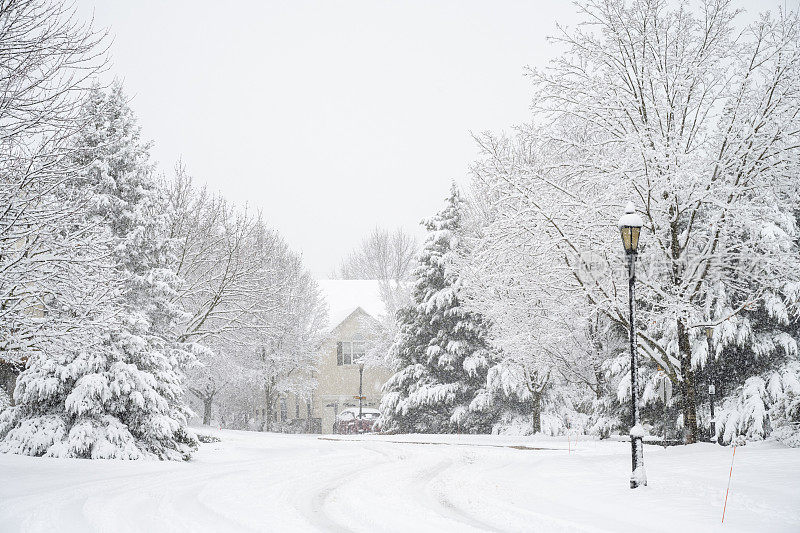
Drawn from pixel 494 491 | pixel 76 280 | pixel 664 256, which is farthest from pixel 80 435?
pixel 664 256

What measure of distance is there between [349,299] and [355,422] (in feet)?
52.5

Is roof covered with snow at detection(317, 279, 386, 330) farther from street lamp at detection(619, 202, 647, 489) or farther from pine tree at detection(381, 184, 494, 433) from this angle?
street lamp at detection(619, 202, 647, 489)

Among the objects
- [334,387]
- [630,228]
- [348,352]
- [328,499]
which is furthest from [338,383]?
[630,228]

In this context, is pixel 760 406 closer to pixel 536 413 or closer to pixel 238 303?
pixel 536 413

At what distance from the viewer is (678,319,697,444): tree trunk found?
15.7 m

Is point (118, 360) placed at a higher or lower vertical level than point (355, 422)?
higher

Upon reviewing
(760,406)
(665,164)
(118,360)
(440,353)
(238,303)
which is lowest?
(760,406)

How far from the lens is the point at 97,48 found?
12508mm

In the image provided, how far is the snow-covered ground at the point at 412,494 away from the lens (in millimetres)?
8500

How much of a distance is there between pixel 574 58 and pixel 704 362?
343 inches

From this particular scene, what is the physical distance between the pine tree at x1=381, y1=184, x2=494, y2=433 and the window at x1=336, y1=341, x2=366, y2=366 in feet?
57.4

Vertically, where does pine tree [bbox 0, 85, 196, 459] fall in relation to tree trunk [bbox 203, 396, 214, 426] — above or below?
above

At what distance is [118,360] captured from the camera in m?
17.2

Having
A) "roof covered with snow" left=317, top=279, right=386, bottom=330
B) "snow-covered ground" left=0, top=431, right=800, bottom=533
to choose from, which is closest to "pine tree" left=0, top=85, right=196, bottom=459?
"snow-covered ground" left=0, top=431, right=800, bottom=533
